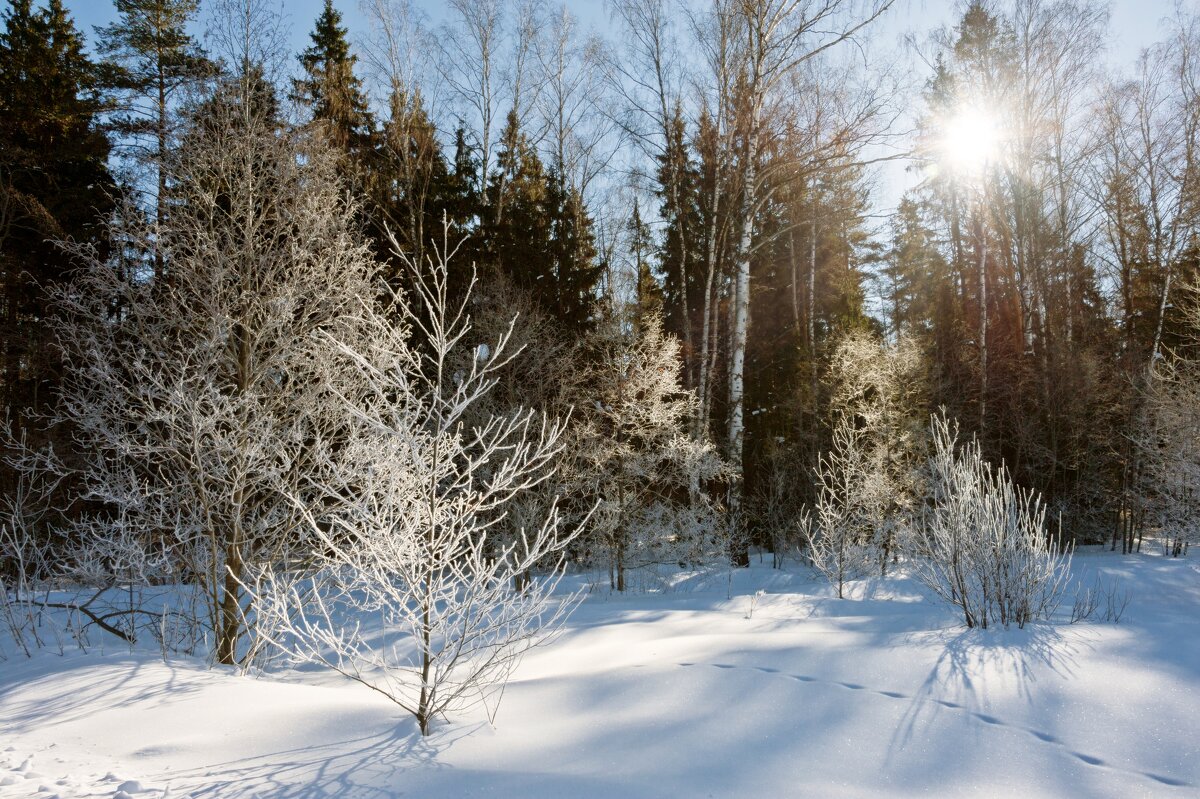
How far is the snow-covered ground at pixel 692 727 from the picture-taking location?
3.09 m

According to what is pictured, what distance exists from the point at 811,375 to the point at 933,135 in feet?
24.4

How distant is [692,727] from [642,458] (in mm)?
9175

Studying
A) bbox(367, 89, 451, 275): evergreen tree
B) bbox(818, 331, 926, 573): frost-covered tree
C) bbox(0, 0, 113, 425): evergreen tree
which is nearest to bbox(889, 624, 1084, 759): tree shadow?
bbox(818, 331, 926, 573): frost-covered tree

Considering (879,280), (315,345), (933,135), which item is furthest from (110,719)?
(879,280)

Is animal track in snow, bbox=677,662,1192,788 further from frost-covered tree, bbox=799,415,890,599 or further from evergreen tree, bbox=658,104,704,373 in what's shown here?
evergreen tree, bbox=658,104,704,373

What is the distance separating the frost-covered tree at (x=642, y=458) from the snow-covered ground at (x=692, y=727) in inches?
272

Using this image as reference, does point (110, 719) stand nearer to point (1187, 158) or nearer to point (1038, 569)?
point (1038, 569)

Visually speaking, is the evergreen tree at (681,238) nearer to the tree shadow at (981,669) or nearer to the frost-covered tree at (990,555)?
the frost-covered tree at (990,555)

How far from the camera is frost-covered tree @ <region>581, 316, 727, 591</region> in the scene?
40.6 ft

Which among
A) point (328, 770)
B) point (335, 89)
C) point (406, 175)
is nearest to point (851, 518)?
point (328, 770)

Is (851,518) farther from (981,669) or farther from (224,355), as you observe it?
(224,355)

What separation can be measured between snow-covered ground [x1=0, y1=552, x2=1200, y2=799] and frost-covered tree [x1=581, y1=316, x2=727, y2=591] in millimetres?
6898

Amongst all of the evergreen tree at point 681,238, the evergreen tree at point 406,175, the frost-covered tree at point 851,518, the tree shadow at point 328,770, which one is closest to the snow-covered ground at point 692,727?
the tree shadow at point 328,770

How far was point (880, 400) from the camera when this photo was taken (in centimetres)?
1505
